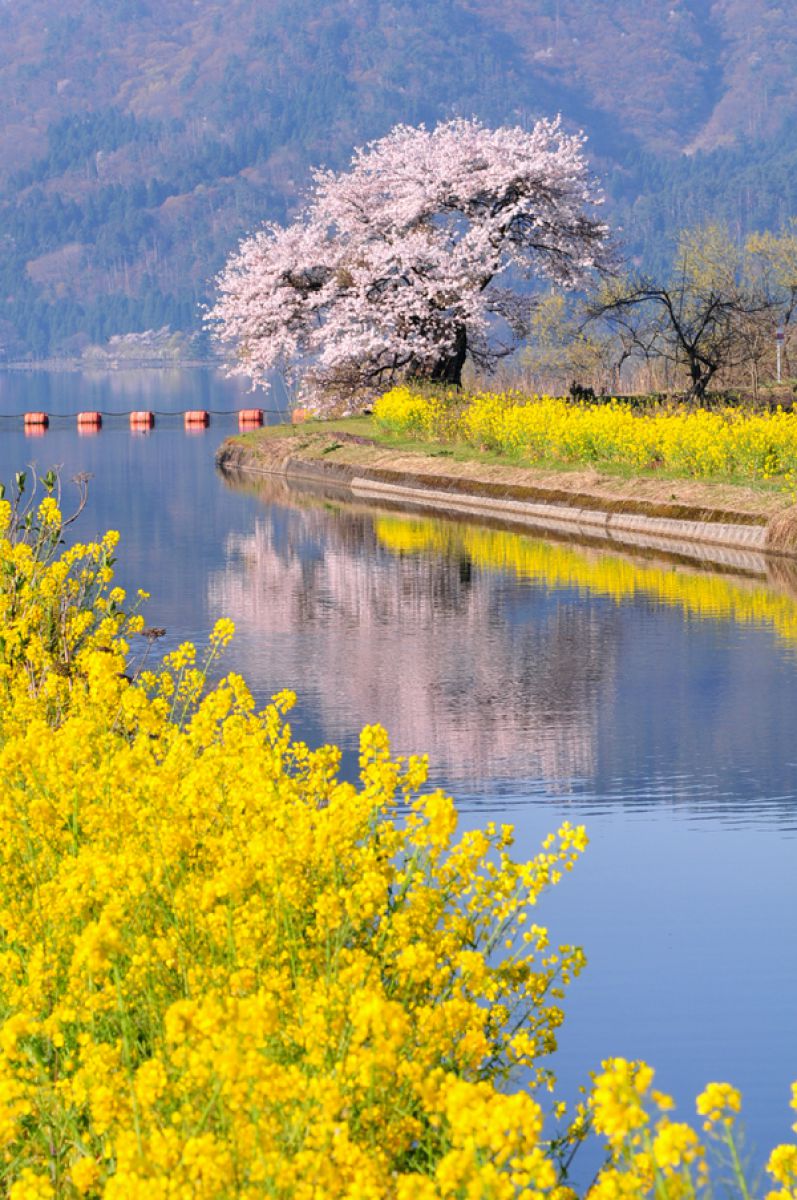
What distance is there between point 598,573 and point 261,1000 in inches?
758

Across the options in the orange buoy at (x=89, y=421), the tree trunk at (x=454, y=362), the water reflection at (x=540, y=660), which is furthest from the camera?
the orange buoy at (x=89, y=421)

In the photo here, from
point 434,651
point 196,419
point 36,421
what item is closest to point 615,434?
point 434,651

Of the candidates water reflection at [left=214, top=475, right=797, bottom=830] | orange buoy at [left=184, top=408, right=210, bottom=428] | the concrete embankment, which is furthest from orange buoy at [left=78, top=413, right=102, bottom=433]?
water reflection at [left=214, top=475, right=797, bottom=830]

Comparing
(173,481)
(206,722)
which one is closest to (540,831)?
(206,722)

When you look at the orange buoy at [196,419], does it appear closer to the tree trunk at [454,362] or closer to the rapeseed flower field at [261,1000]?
the tree trunk at [454,362]

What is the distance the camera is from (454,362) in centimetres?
5031

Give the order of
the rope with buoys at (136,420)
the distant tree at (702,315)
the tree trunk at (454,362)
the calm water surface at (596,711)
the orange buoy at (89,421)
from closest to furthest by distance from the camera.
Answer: the calm water surface at (596,711) → the distant tree at (702,315) → the tree trunk at (454,362) → the rope with buoys at (136,420) → the orange buoy at (89,421)

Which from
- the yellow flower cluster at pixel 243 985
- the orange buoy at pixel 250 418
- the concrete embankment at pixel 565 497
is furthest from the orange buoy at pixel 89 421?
the yellow flower cluster at pixel 243 985

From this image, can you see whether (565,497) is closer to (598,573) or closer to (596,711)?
(598,573)

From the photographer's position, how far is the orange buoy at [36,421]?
67869 mm

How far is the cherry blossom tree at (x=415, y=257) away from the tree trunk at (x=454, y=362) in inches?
1.4

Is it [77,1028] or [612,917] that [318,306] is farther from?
[77,1028]

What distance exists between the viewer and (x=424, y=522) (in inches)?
1211

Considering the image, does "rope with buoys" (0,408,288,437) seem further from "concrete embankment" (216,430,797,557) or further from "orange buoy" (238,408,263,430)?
"concrete embankment" (216,430,797,557)
